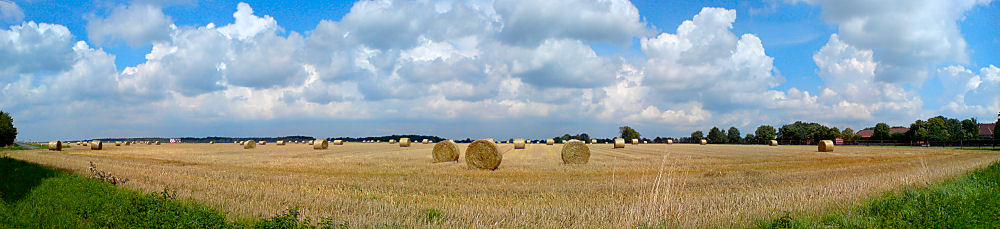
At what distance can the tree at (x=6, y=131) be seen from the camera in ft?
194

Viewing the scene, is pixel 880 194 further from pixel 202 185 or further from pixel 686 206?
pixel 202 185

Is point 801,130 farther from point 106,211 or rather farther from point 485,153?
point 106,211

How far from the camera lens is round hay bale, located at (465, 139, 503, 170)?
67.9 feet

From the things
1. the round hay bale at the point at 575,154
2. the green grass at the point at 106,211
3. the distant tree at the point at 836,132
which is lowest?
the green grass at the point at 106,211

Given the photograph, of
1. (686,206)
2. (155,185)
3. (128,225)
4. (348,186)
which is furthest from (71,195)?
(686,206)

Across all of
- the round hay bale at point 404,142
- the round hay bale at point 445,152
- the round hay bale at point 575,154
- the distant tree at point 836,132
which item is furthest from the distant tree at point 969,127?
the round hay bale at point 445,152

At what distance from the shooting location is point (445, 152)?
26.0 meters

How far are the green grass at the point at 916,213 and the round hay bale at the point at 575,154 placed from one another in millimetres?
14572

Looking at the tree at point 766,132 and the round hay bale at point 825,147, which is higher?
the tree at point 766,132

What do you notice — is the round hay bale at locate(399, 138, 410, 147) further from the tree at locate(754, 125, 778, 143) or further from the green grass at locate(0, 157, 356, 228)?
the tree at locate(754, 125, 778, 143)

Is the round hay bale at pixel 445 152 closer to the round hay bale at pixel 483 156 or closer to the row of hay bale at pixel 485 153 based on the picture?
the row of hay bale at pixel 485 153

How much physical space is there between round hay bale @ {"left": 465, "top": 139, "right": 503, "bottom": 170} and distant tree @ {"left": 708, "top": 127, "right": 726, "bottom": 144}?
356 feet

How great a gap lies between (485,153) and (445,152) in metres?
5.43

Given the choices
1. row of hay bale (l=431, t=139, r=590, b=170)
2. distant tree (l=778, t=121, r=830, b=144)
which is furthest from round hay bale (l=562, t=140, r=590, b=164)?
distant tree (l=778, t=121, r=830, b=144)
